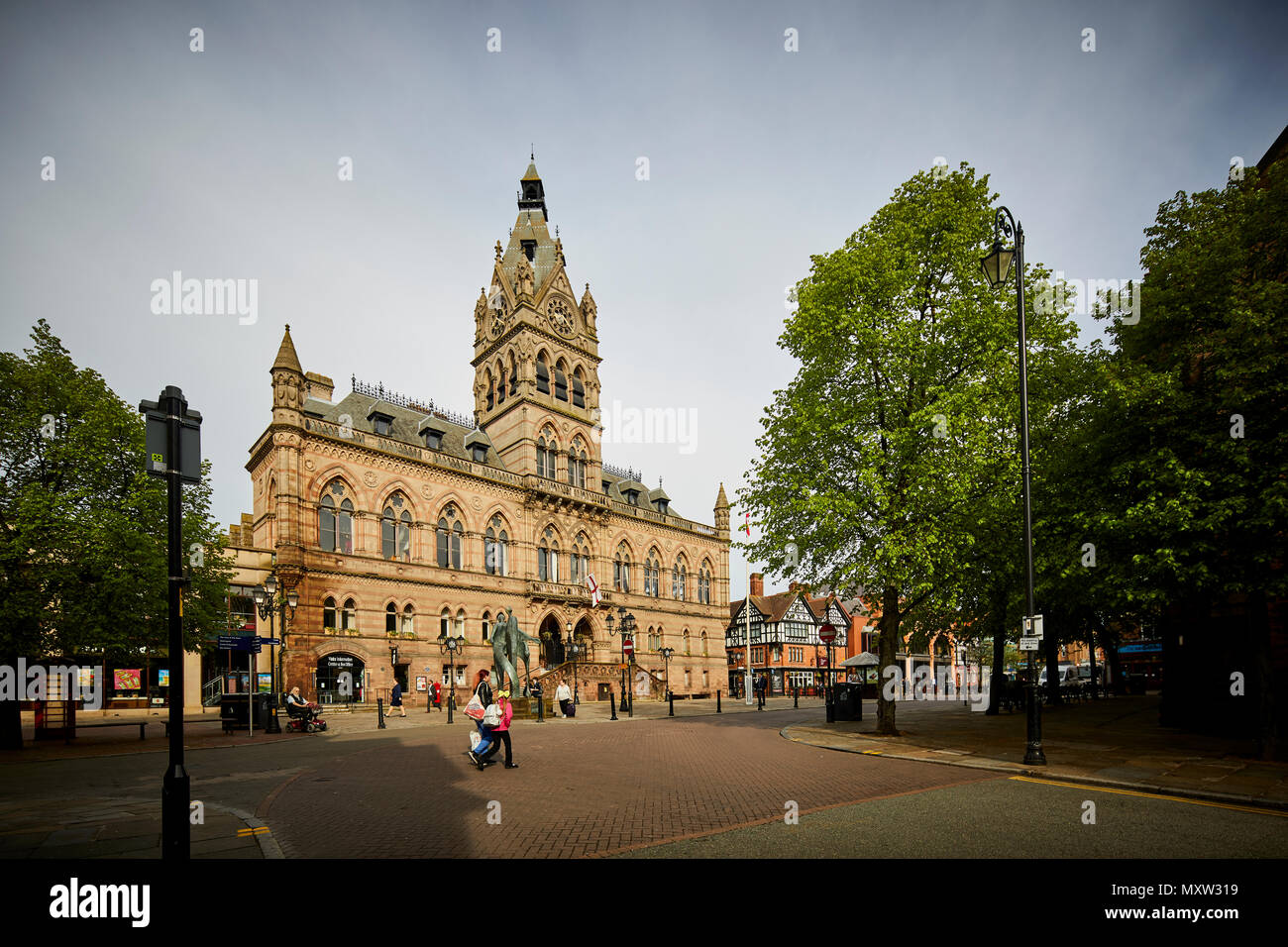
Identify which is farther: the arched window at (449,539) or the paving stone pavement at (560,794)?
the arched window at (449,539)

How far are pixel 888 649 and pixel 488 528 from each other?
28130 mm

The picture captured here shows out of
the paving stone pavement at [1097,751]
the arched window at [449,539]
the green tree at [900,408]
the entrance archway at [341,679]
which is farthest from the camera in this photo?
the arched window at [449,539]

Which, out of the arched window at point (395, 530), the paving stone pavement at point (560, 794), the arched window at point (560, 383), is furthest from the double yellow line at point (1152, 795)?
the arched window at point (560, 383)

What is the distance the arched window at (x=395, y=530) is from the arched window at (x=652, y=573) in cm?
2013

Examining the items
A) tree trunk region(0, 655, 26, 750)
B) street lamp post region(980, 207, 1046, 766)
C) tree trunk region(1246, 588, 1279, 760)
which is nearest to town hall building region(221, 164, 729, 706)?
tree trunk region(0, 655, 26, 750)

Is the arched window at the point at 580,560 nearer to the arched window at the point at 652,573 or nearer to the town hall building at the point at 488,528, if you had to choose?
the town hall building at the point at 488,528

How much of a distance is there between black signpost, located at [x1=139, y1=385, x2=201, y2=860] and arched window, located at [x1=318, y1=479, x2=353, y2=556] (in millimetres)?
29617

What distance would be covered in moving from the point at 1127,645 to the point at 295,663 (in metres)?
69.6

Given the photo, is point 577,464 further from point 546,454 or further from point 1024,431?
point 1024,431

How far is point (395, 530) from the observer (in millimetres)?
37531

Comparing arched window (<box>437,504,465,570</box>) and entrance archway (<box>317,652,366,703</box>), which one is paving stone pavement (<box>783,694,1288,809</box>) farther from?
arched window (<box>437,504,465,570</box>)

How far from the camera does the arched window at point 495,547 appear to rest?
136 feet

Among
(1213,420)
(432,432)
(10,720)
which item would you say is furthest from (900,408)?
(432,432)
